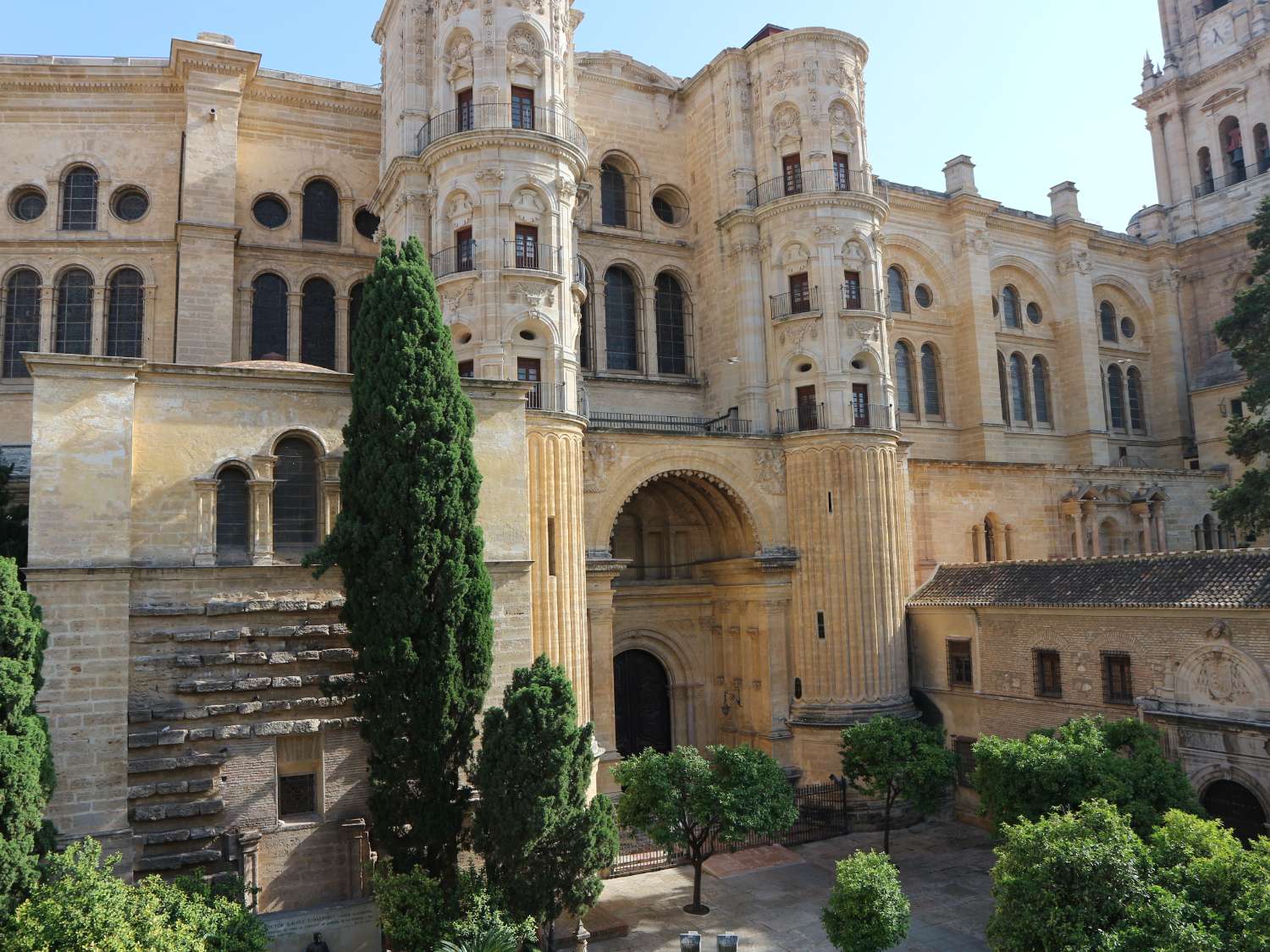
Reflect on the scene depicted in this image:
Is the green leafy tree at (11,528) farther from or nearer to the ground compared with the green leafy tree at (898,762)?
farther from the ground

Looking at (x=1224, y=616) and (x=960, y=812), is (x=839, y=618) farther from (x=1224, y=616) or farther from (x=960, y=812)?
(x=1224, y=616)

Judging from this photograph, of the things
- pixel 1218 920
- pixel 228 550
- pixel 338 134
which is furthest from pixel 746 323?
pixel 1218 920

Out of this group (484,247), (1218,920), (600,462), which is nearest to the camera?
(1218,920)

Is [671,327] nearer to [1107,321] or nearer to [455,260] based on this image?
[455,260]

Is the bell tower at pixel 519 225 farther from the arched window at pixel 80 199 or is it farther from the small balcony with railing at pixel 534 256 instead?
the arched window at pixel 80 199

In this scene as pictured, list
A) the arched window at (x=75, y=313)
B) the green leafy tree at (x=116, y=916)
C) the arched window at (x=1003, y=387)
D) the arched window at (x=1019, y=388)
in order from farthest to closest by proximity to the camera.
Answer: the arched window at (x=1019, y=388)
the arched window at (x=1003, y=387)
the arched window at (x=75, y=313)
the green leafy tree at (x=116, y=916)

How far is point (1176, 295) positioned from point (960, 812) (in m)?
28.4

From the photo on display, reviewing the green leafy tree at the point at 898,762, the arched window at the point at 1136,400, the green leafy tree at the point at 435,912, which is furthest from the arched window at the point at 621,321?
the arched window at the point at 1136,400

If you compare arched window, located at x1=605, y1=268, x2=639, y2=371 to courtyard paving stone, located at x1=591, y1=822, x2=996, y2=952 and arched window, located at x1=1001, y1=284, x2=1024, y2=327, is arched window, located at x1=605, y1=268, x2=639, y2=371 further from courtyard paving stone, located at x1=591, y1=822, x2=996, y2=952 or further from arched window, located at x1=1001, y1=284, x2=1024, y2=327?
arched window, located at x1=1001, y1=284, x2=1024, y2=327

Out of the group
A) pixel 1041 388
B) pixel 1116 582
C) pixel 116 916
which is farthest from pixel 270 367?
pixel 1041 388

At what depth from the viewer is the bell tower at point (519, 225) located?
23.4 meters

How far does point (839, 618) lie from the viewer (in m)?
27.5

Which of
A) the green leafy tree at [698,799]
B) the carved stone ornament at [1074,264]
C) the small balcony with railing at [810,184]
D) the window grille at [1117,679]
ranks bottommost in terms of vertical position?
the green leafy tree at [698,799]

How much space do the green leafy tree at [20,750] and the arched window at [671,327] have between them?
20.0 meters
